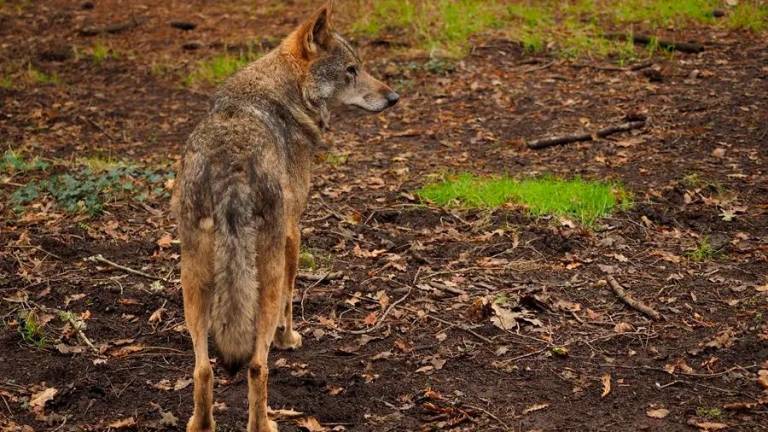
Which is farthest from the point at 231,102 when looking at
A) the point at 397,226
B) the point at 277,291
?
the point at 397,226

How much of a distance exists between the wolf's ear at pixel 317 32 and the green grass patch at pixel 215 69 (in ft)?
20.3

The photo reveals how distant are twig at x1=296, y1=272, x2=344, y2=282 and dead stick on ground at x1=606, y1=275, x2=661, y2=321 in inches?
82.3

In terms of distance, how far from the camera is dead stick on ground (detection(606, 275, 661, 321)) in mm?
6090

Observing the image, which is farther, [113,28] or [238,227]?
[113,28]

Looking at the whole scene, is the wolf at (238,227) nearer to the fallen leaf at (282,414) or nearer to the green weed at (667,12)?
the fallen leaf at (282,414)

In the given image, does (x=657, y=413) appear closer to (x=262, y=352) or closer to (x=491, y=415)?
(x=491, y=415)

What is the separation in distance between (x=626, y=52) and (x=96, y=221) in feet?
24.9

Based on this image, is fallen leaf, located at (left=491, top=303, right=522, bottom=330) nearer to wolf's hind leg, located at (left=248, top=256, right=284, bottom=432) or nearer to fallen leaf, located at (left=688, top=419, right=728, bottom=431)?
fallen leaf, located at (left=688, top=419, right=728, bottom=431)

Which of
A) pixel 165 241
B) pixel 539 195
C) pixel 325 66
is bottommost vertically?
pixel 165 241

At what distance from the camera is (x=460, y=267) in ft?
23.1

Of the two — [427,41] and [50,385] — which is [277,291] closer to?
[50,385]

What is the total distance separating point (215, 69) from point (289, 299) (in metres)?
7.28

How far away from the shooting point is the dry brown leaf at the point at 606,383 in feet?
17.0

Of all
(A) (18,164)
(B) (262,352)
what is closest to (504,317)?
(B) (262,352)
